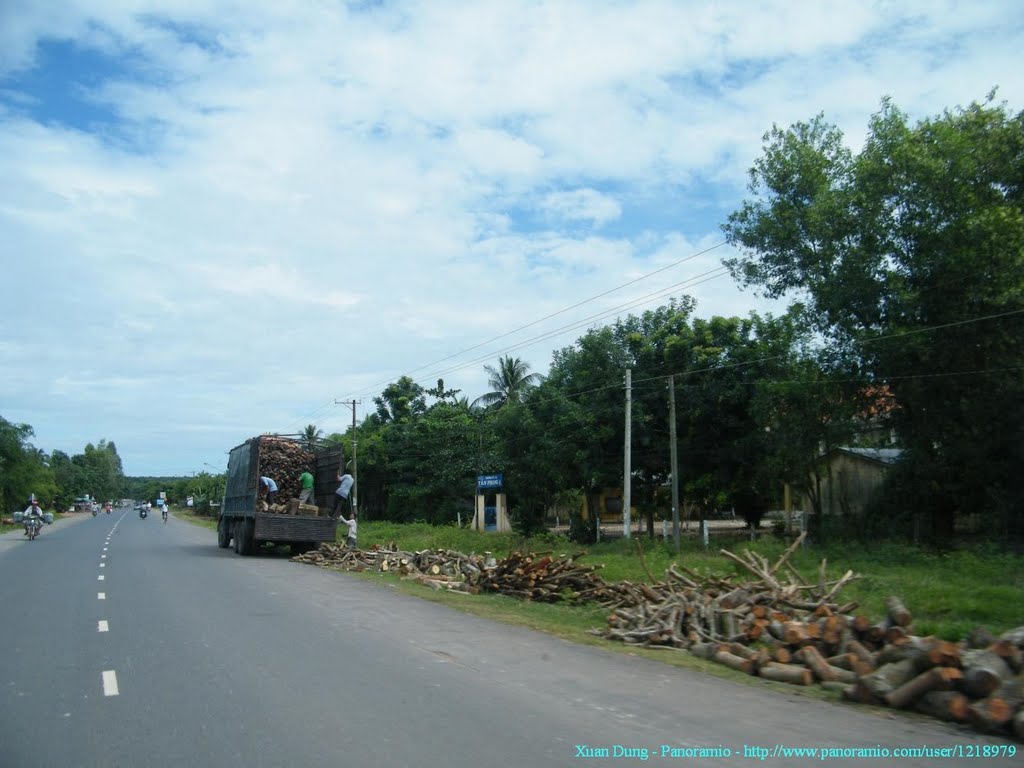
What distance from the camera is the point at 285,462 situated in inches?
Result: 1123

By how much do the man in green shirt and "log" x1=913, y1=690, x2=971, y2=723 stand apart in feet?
74.1

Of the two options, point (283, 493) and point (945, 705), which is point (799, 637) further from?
point (283, 493)

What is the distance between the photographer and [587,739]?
21.2 ft

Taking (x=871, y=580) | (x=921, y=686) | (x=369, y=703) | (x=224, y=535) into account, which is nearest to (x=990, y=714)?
(x=921, y=686)

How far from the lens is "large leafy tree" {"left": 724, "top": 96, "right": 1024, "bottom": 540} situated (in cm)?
2378

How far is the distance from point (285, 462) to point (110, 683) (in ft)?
67.4

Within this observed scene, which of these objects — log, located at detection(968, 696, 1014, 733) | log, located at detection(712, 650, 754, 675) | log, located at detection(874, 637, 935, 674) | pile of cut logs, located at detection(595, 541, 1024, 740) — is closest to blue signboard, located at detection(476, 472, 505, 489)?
pile of cut logs, located at detection(595, 541, 1024, 740)

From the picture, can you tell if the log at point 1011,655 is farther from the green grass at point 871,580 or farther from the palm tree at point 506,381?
the palm tree at point 506,381

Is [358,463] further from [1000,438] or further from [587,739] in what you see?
[587,739]

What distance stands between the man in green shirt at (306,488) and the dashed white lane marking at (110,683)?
18.9 meters

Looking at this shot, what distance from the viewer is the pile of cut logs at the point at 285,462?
2805cm

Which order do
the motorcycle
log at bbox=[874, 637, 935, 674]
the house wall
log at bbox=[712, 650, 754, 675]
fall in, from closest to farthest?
1. log at bbox=[874, 637, 935, 674]
2. log at bbox=[712, 650, 754, 675]
3. the house wall
4. the motorcycle

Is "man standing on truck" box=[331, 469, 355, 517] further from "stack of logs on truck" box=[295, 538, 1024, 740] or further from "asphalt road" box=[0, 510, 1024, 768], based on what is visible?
"asphalt road" box=[0, 510, 1024, 768]

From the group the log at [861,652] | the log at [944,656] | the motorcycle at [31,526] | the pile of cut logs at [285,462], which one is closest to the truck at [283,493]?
the pile of cut logs at [285,462]
